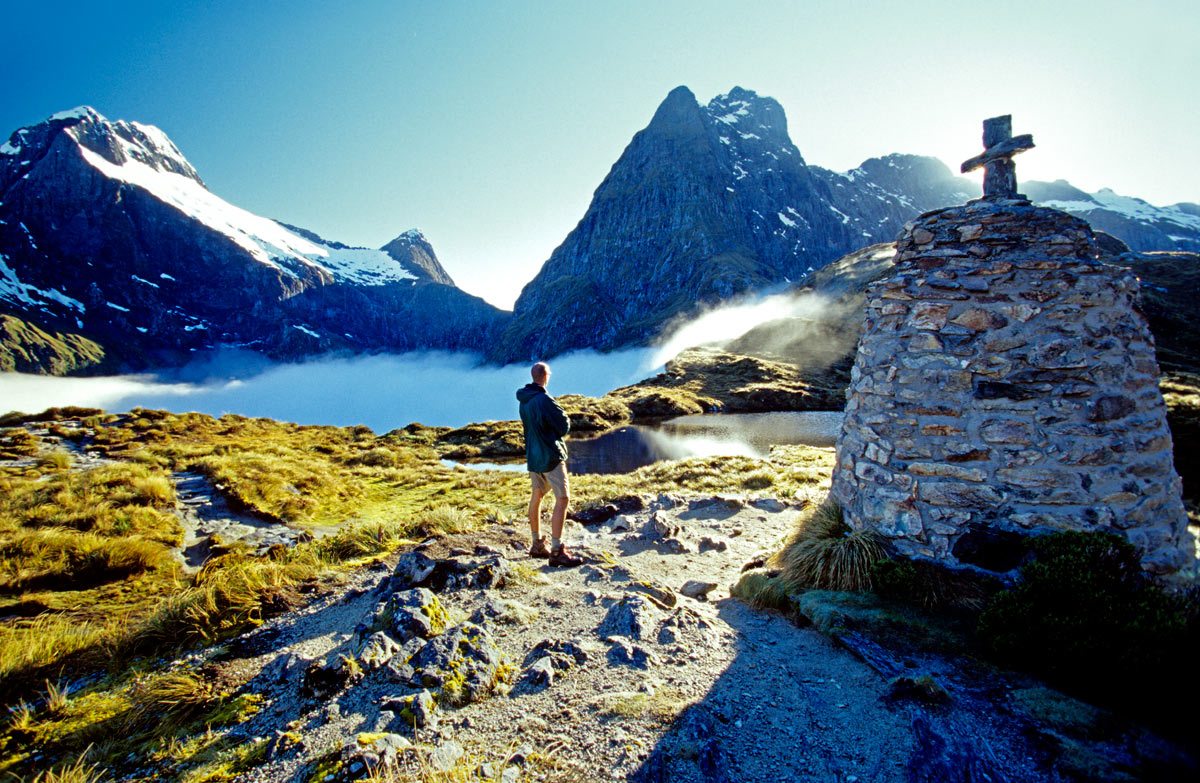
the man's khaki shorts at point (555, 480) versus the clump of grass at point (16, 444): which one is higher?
the man's khaki shorts at point (555, 480)

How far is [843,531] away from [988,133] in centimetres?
699

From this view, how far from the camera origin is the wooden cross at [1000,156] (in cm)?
760

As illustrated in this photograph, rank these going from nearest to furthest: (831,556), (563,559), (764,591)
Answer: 1. (831,556)
2. (764,591)
3. (563,559)

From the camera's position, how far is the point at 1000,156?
7727 millimetres

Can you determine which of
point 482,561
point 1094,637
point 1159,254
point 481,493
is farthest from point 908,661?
point 1159,254

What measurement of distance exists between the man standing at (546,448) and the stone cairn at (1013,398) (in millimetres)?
5262

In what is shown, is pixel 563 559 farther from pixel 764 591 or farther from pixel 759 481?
pixel 759 481

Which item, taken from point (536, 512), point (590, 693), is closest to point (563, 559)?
point (536, 512)

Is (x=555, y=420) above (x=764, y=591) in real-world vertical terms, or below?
above

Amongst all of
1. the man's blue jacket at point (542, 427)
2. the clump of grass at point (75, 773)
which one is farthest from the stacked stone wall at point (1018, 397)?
the clump of grass at point (75, 773)

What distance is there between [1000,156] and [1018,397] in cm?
396

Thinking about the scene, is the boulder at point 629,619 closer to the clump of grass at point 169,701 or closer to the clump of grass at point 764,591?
the clump of grass at point 764,591

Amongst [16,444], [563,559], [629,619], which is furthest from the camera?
[16,444]

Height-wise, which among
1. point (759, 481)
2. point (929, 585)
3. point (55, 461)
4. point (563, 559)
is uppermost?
point (55, 461)
